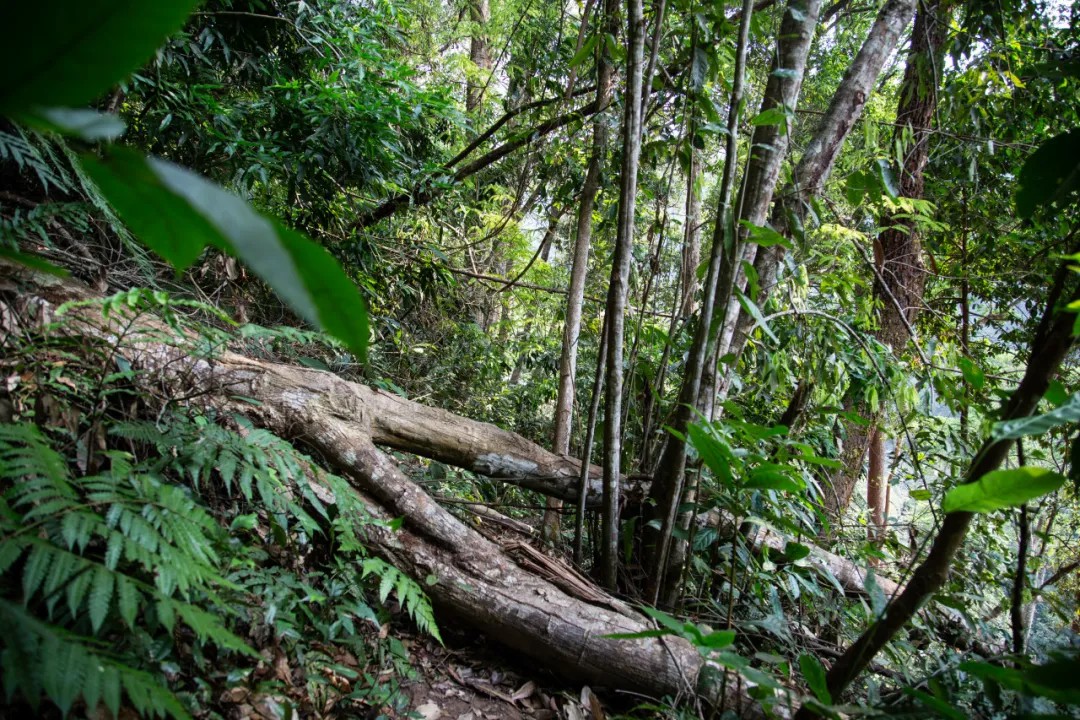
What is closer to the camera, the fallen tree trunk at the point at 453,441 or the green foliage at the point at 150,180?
the green foliage at the point at 150,180

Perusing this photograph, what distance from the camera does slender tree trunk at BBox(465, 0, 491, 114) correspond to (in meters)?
6.07

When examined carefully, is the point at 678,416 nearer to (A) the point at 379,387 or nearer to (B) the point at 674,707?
(B) the point at 674,707

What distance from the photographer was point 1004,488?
2.99 ft

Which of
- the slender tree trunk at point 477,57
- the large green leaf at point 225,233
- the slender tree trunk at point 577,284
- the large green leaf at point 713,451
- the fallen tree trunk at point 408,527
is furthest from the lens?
the slender tree trunk at point 477,57

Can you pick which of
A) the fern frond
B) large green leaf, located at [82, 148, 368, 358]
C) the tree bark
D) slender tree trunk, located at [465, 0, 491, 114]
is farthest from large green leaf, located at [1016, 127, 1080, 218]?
slender tree trunk, located at [465, 0, 491, 114]

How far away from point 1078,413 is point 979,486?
6.9 inches

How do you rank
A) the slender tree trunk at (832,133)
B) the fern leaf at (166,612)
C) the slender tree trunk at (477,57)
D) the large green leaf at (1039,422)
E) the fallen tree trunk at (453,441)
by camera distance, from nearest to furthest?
1. the large green leaf at (1039,422)
2. the fern leaf at (166,612)
3. the slender tree trunk at (832,133)
4. the fallen tree trunk at (453,441)
5. the slender tree trunk at (477,57)

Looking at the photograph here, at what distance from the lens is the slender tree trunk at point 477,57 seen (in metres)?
6.07

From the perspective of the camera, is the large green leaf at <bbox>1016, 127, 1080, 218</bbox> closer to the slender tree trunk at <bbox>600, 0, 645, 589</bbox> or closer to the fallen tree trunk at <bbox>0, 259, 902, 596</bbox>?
the slender tree trunk at <bbox>600, 0, 645, 589</bbox>

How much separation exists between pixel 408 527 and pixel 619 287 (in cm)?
133

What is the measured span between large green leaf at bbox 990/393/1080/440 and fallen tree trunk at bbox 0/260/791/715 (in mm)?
1277

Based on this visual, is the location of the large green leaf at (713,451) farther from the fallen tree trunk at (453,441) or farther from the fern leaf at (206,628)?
the fern leaf at (206,628)

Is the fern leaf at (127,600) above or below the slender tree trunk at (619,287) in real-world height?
below

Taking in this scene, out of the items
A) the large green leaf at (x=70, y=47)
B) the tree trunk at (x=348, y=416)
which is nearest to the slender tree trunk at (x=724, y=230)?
the tree trunk at (x=348, y=416)
